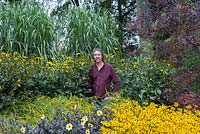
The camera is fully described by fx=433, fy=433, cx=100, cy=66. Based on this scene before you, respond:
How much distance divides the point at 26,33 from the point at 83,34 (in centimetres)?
126

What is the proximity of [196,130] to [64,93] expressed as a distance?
9.87 feet

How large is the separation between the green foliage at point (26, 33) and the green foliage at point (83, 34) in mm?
377

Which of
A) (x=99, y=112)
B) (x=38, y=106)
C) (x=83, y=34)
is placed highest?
(x=83, y=34)

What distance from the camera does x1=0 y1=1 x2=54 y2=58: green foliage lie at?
8.67m

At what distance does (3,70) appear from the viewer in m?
6.29

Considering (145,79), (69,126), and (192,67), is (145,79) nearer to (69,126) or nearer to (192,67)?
(192,67)

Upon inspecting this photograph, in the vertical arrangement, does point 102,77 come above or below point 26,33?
below

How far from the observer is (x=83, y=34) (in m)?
9.26

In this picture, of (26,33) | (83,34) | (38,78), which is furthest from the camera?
(83,34)

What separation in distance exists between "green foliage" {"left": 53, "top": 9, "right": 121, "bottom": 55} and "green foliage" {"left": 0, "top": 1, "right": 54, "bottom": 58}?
377mm

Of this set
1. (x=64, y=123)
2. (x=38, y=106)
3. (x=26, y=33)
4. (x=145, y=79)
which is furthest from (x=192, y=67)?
(x=26, y=33)

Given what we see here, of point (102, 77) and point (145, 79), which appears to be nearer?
point (102, 77)

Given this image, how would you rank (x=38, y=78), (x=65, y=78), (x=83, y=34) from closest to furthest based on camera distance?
(x=38, y=78), (x=65, y=78), (x=83, y=34)

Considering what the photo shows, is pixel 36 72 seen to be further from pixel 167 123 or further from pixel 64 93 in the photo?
pixel 167 123
